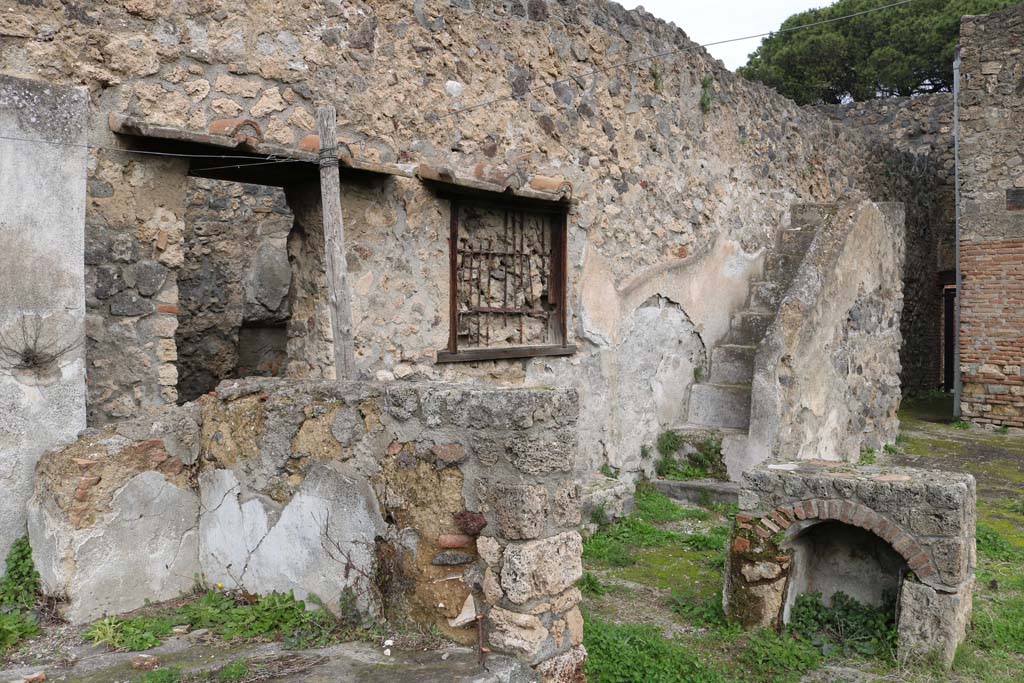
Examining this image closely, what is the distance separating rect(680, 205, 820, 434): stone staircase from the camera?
299 inches

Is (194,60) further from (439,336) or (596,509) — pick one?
(596,509)

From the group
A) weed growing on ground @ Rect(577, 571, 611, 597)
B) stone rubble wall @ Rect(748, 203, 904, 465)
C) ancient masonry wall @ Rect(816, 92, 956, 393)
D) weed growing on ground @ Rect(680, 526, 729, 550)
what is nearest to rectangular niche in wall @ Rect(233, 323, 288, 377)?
weed growing on ground @ Rect(577, 571, 611, 597)

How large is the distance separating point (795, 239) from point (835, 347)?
1.57 m

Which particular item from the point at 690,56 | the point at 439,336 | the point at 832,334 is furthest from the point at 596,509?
the point at 690,56

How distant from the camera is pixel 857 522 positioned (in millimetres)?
4102

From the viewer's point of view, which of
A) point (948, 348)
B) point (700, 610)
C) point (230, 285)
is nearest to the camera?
point (700, 610)

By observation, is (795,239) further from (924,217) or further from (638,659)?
(638,659)

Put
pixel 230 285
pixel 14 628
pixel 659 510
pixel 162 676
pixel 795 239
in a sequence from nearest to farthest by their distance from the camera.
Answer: pixel 162 676 < pixel 14 628 < pixel 659 510 < pixel 230 285 < pixel 795 239

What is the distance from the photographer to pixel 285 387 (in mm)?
3432

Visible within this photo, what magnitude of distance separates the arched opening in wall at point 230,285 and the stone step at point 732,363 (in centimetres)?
377

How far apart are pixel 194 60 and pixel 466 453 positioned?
8.77 ft

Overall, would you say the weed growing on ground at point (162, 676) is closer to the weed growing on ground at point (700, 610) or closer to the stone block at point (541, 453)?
the stone block at point (541, 453)

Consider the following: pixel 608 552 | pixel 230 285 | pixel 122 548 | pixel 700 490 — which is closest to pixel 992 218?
pixel 700 490

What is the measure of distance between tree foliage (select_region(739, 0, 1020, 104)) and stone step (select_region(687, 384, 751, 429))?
13.7 meters
